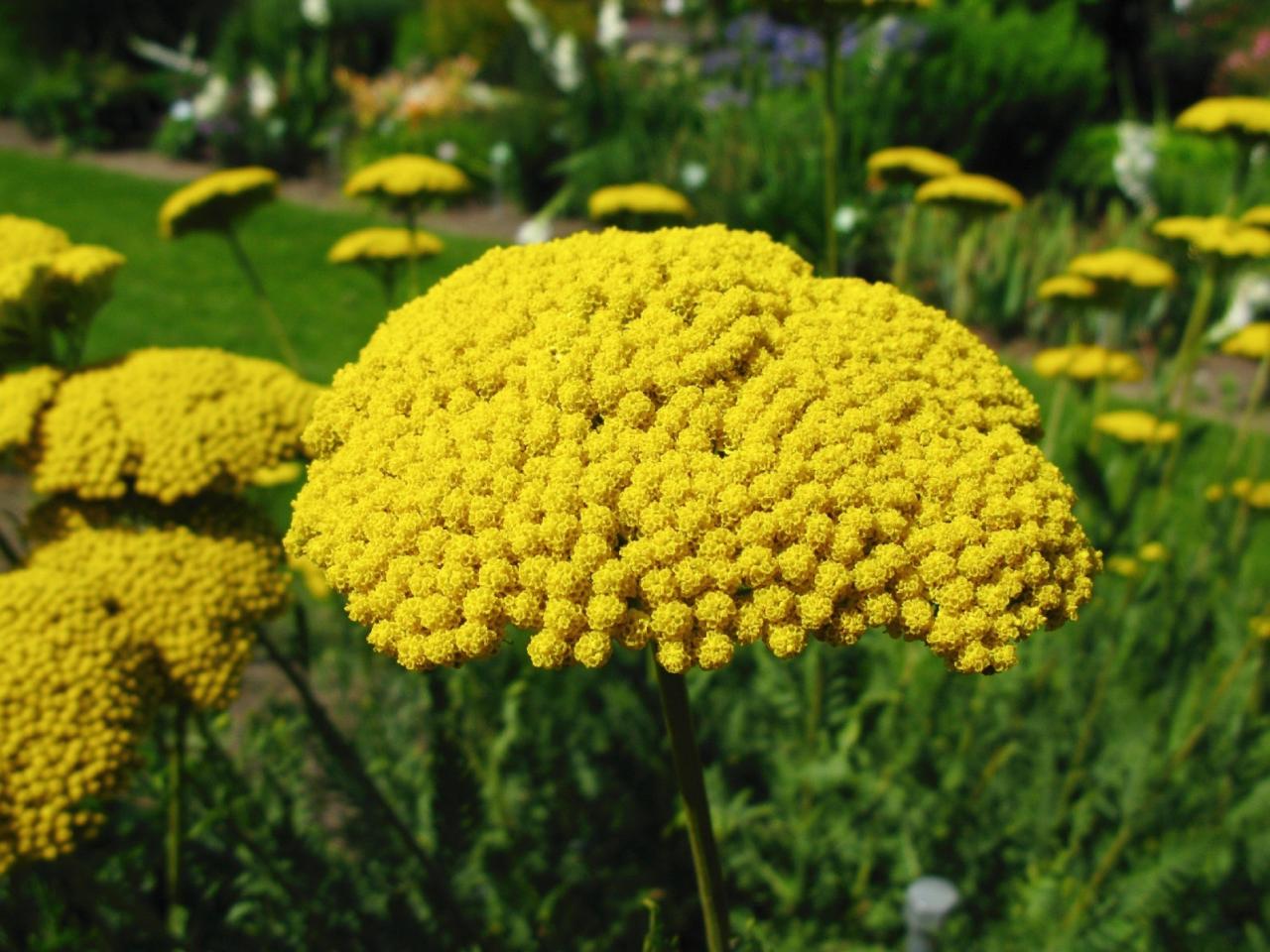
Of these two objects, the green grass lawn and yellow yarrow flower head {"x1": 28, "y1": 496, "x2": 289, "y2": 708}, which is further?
the green grass lawn

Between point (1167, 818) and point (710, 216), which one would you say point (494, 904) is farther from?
point (710, 216)

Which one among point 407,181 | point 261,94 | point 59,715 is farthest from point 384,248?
point 261,94

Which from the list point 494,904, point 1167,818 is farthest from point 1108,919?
point 494,904

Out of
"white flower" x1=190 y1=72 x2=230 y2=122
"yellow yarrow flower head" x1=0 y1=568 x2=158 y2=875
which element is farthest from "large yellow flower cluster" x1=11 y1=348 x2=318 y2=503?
"white flower" x1=190 y1=72 x2=230 y2=122

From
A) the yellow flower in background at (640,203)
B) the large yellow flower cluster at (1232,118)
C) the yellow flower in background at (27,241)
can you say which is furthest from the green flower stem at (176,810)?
the large yellow flower cluster at (1232,118)

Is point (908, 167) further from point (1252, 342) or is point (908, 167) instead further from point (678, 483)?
point (678, 483)

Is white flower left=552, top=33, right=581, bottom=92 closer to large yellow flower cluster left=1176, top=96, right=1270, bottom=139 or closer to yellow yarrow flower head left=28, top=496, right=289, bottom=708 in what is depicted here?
large yellow flower cluster left=1176, top=96, right=1270, bottom=139
